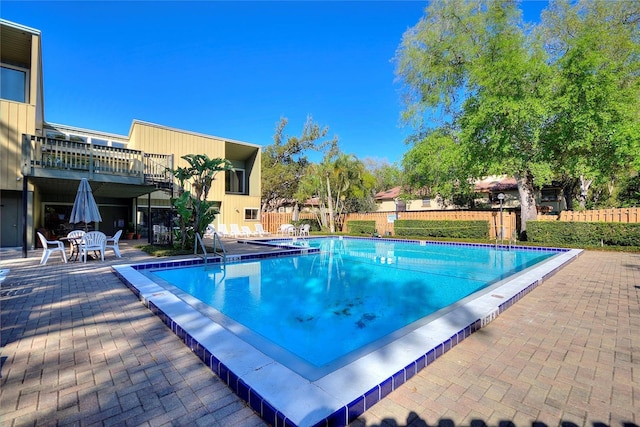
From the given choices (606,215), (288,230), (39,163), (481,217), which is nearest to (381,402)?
(39,163)

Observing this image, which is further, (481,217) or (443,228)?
(443,228)

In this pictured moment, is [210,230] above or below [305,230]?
above

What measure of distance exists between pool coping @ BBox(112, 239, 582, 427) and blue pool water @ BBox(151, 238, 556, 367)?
0.41 m

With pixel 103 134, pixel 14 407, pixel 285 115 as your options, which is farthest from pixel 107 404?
pixel 285 115

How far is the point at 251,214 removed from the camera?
2122 centimetres

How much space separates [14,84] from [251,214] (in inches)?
512

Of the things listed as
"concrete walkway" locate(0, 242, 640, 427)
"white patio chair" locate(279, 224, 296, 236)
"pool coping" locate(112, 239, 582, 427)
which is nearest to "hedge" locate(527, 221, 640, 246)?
"concrete walkway" locate(0, 242, 640, 427)

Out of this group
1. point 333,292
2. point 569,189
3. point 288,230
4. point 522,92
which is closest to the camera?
point 333,292

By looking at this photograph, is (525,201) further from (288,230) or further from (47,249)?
(47,249)

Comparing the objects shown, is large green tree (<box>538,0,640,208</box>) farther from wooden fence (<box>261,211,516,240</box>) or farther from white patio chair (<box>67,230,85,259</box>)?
white patio chair (<box>67,230,85,259</box>)

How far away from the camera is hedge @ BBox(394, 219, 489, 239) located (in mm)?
15781

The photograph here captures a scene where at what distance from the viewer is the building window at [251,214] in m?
20.9

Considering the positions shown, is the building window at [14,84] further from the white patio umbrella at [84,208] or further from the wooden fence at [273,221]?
the wooden fence at [273,221]

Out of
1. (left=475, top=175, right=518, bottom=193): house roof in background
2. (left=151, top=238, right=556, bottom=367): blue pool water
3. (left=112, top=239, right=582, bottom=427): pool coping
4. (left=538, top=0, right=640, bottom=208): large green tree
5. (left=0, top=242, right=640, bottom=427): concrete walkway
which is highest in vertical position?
(left=538, top=0, right=640, bottom=208): large green tree
